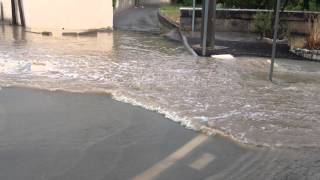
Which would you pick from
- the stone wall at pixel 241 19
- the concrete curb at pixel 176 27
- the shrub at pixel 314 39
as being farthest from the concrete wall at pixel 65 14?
the shrub at pixel 314 39

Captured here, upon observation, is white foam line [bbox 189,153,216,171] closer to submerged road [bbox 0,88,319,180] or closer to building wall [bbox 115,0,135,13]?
submerged road [bbox 0,88,319,180]

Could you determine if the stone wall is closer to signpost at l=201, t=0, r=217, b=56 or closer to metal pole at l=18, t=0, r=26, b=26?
signpost at l=201, t=0, r=217, b=56

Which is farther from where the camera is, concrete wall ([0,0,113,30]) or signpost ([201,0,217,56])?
concrete wall ([0,0,113,30])

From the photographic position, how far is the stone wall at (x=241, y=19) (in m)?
15.8

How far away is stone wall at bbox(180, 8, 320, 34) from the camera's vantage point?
1578 centimetres

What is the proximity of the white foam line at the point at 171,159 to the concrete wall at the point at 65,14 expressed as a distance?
37.9ft

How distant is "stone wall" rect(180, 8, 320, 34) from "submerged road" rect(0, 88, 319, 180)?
32.8ft

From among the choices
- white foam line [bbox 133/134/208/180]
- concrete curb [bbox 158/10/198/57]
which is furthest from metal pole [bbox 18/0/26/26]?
white foam line [bbox 133/134/208/180]

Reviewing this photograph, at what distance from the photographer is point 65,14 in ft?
54.5

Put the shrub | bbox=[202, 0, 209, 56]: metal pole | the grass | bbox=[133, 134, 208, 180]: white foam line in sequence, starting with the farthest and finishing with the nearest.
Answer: the grass → the shrub → bbox=[202, 0, 209, 56]: metal pole → bbox=[133, 134, 208, 180]: white foam line

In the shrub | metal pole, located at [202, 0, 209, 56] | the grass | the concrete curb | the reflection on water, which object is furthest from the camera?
the grass

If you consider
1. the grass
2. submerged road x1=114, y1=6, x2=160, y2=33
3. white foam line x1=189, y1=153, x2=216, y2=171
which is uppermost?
the grass

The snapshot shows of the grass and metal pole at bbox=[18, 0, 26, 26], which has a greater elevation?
metal pole at bbox=[18, 0, 26, 26]

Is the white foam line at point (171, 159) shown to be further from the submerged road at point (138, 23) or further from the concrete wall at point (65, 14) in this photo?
the submerged road at point (138, 23)
